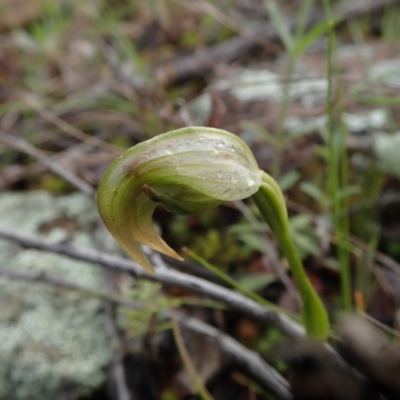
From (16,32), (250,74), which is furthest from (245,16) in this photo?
(16,32)

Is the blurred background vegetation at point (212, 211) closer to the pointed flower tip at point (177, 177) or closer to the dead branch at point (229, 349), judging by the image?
the dead branch at point (229, 349)

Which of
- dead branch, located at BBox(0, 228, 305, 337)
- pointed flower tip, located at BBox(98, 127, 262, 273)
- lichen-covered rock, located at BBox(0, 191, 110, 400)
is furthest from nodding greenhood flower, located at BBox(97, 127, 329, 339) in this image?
lichen-covered rock, located at BBox(0, 191, 110, 400)

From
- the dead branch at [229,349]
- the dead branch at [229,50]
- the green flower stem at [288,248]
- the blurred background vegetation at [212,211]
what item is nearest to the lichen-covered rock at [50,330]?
the blurred background vegetation at [212,211]

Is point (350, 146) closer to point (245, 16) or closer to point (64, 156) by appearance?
point (64, 156)

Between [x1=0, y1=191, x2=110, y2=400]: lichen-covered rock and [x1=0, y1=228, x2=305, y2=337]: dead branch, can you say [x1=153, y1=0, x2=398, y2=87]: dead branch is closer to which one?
[x1=0, y1=191, x2=110, y2=400]: lichen-covered rock

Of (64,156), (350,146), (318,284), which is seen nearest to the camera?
(318,284)

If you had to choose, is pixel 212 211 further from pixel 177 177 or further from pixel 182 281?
pixel 177 177

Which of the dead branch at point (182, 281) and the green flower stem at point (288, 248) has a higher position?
the green flower stem at point (288, 248)
